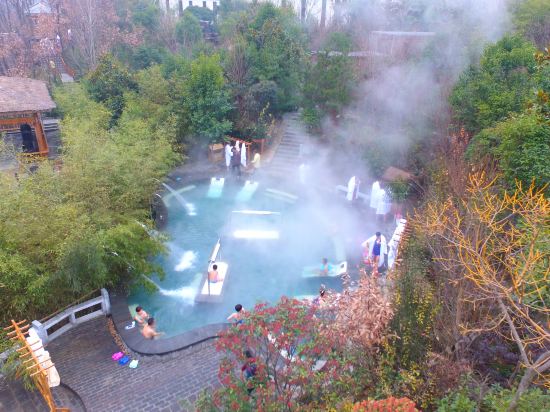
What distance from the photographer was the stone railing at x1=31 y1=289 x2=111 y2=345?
820cm

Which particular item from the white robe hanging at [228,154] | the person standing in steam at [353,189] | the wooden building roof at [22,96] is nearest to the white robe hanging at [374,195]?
the person standing in steam at [353,189]

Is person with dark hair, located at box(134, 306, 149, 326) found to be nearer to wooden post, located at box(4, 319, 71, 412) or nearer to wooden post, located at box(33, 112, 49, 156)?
wooden post, located at box(4, 319, 71, 412)

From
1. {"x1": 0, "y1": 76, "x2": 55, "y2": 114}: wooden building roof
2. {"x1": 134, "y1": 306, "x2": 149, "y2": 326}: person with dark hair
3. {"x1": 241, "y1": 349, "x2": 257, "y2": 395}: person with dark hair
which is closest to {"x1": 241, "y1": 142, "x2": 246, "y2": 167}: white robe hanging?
{"x1": 0, "y1": 76, "x2": 55, "y2": 114}: wooden building roof

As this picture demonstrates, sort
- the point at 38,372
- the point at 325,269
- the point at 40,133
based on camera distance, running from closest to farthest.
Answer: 1. the point at 38,372
2. the point at 325,269
3. the point at 40,133

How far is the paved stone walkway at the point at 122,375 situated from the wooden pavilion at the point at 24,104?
29.7 ft

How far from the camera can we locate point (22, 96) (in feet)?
47.7

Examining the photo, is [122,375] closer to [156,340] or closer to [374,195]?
[156,340]

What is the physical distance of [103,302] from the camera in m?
9.24

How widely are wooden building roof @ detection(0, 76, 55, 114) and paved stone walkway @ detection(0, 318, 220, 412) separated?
9040 millimetres

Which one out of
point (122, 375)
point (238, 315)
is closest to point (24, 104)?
point (122, 375)

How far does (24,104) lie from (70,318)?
9159 mm

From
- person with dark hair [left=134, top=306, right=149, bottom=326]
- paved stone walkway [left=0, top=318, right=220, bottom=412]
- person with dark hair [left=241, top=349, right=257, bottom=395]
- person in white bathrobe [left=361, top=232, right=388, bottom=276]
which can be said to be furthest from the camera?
person in white bathrobe [left=361, top=232, right=388, bottom=276]

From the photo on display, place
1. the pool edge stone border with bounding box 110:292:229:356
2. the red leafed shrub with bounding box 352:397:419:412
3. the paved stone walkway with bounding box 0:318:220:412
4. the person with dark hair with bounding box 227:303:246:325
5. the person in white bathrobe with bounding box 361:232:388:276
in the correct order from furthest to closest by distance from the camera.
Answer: the person in white bathrobe with bounding box 361:232:388:276, the pool edge stone border with bounding box 110:292:229:356, the paved stone walkway with bounding box 0:318:220:412, the person with dark hair with bounding box 227:303:246:325, the red leafed shrub with bounding box 352:397:419:412

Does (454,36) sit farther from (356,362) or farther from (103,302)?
(103,302)
